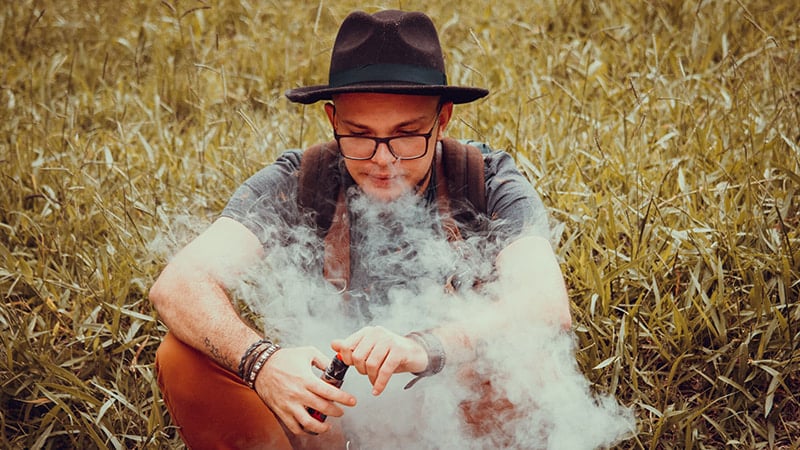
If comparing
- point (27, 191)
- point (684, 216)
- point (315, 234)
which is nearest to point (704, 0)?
point (684, 216)

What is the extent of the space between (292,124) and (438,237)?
5.82 ft

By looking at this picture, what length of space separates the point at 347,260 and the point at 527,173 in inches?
50.0

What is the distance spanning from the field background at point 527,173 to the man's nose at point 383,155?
39.6 inches

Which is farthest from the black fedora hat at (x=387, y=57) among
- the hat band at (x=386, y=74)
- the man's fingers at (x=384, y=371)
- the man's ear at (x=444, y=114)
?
the man's fingers at (x=384, y=371)

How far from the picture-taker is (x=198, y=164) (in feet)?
14.1

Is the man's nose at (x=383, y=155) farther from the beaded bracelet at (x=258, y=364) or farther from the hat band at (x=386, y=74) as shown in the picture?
the beaded bracelet at (x=258, y=364)

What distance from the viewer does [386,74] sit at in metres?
2.86

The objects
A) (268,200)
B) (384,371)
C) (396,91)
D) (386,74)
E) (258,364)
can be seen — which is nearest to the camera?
(384,371)

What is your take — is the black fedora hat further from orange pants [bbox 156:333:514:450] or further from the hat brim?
orange pants [bbox 156:333:514:450]

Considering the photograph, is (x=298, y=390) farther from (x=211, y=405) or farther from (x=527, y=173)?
(x=527, y=173)

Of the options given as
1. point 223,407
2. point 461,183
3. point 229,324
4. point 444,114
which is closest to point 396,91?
point 444,114

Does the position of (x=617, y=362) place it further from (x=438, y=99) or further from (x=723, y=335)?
(x=438, y=99)

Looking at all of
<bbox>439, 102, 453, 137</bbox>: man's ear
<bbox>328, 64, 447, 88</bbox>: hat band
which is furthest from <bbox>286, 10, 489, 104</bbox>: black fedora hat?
<bbox>439, 102, 453, 137</bbox>: man's ear

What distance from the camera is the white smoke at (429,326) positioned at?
Answer: 271 centimetres
